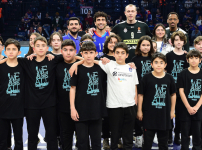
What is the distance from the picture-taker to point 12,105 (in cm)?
353

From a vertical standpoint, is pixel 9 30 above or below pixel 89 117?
above

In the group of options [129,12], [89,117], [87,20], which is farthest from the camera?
[87,20]

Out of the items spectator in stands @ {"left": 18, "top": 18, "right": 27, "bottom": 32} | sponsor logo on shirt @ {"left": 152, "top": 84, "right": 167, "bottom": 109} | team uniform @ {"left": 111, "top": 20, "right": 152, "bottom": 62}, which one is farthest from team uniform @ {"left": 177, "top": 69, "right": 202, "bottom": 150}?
spectator in stands @ {"left": 18, "top": 18, "right": 27, "bottom": 32}

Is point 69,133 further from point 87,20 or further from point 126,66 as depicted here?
point 87,20

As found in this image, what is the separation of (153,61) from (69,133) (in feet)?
5.32

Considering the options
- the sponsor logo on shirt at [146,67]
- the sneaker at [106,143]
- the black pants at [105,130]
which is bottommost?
the sneaker at [106,143]

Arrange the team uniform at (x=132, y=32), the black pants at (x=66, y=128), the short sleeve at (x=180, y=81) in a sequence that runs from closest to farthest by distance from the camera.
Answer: the black pants at (x=66, y=128)
the short sleeve at (x=180, y=81)
the team uniform at (x=132, y=32)

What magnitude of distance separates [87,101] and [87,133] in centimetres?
45

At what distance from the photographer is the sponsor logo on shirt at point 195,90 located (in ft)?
12.2

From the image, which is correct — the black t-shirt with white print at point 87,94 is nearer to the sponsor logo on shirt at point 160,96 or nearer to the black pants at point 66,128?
the black pants at point 66,128

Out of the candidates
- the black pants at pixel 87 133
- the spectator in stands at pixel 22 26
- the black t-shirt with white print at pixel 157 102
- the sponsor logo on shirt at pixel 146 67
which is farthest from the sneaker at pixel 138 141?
the spectator in stands at pixel 22 26

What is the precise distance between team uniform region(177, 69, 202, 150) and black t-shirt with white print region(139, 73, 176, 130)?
26 cm

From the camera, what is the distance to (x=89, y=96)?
346cm

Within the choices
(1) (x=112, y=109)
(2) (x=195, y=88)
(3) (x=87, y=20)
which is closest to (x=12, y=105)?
(1) (x=112, y=109)
